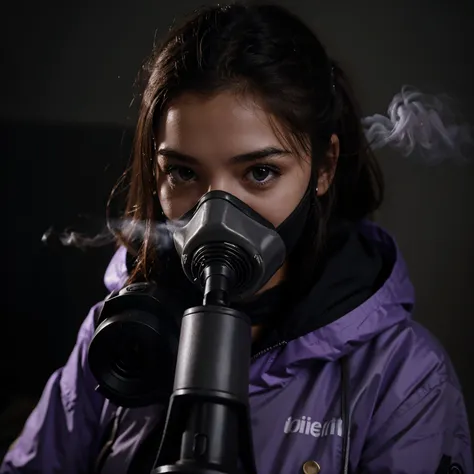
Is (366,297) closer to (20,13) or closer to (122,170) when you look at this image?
(122,170)

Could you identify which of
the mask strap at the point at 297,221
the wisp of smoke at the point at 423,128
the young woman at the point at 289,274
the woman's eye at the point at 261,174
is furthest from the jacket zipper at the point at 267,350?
the wisp of smoke at the point at 423,128

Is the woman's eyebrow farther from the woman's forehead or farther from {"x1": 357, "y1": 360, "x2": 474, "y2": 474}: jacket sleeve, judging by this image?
{"x1": 357, "y1": 360, "x2": 474, "y2": 474}: jacket sleeve

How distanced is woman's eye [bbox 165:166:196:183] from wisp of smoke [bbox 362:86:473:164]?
1.17 feet

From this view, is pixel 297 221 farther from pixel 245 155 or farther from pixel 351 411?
pixel 351 411

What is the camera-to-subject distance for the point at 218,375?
0.69m

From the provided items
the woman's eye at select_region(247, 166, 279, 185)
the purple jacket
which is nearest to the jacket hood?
the purple jacket

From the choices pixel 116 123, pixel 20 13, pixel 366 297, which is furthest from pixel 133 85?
pixel 366 297

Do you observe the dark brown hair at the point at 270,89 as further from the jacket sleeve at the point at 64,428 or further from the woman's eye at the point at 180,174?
the jacket sleeve at the point at 64,428

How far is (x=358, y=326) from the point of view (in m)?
1.06

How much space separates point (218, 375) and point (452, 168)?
0.71 metres

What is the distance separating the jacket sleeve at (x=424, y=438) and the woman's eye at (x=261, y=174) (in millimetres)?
375

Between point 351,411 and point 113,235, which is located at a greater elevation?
point 113,235

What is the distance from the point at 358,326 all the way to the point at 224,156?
0.33 m

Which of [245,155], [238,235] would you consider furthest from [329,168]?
[238,235]
